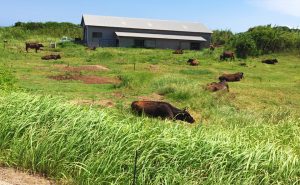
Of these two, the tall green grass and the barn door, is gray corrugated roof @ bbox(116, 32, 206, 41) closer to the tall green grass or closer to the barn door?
the barn door

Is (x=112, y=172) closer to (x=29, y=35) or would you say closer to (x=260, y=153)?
(x=260, y=153)

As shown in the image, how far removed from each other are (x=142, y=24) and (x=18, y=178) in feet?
139

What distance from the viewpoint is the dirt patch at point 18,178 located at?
6.09 m

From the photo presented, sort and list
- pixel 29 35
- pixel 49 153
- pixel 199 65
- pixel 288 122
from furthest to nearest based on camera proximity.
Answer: pixel 29 35 → pixel 199 65 → pixel 288 122 → pixel 49 153

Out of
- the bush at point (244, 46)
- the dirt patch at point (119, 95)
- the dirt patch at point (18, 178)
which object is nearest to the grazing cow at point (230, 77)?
the dirt patch at point (119, 95)

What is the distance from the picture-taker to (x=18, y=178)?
20.5ft

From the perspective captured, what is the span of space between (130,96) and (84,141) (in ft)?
23.6

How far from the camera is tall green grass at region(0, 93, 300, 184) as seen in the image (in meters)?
6.01

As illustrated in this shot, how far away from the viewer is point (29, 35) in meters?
47.2

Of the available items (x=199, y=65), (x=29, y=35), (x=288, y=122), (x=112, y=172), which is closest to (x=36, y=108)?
(x=112, y=172)

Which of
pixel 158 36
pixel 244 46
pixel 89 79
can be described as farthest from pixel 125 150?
pixel 158 36

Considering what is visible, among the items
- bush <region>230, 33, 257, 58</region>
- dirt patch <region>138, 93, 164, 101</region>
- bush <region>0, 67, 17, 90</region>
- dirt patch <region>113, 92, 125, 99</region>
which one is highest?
bush <region>230, 33, 257, 58</region>

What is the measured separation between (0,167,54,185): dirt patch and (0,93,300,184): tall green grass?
7.0 inches

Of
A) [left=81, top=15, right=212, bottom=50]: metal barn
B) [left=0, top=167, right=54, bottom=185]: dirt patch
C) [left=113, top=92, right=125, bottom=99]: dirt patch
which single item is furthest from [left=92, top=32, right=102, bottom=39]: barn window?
[left=0, top=167, right=54, bottom=185]: dirt patch
